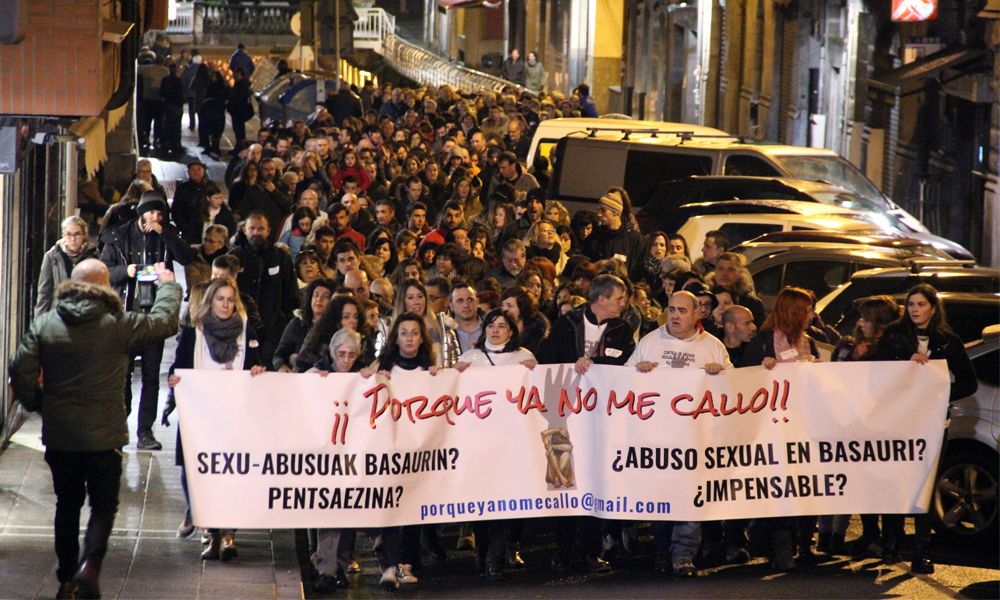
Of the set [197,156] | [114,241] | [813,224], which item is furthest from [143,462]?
[197,156]

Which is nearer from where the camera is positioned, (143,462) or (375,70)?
(143,462)

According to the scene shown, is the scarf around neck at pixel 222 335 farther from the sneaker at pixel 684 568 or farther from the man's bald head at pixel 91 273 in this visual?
the sneaker at pixel 684 568

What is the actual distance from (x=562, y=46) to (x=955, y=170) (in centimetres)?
3668

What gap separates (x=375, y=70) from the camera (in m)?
68.6

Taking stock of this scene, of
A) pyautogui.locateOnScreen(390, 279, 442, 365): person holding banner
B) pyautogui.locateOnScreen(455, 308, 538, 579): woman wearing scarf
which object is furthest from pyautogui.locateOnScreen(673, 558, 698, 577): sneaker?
pyautogui.locateOnScreen(390, 279, 442, 365): person holding banner

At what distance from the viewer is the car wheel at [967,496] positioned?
11625 mm

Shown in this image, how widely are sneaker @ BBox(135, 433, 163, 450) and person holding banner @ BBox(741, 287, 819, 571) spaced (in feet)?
16.0

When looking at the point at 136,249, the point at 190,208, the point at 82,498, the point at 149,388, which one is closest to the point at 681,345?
the point at 82,498

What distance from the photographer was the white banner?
10.1 metres

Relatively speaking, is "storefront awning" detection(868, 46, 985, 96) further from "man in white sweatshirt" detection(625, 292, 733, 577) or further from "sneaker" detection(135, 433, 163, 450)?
"man in white sweatshirt" detection(625, 292, 733, 577)

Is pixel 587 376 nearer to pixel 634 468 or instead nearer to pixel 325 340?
pixel 634 468

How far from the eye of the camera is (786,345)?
1100 cm

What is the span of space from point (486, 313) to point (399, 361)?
1.73 metres

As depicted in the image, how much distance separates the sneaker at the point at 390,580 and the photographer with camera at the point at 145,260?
373 centimetres
